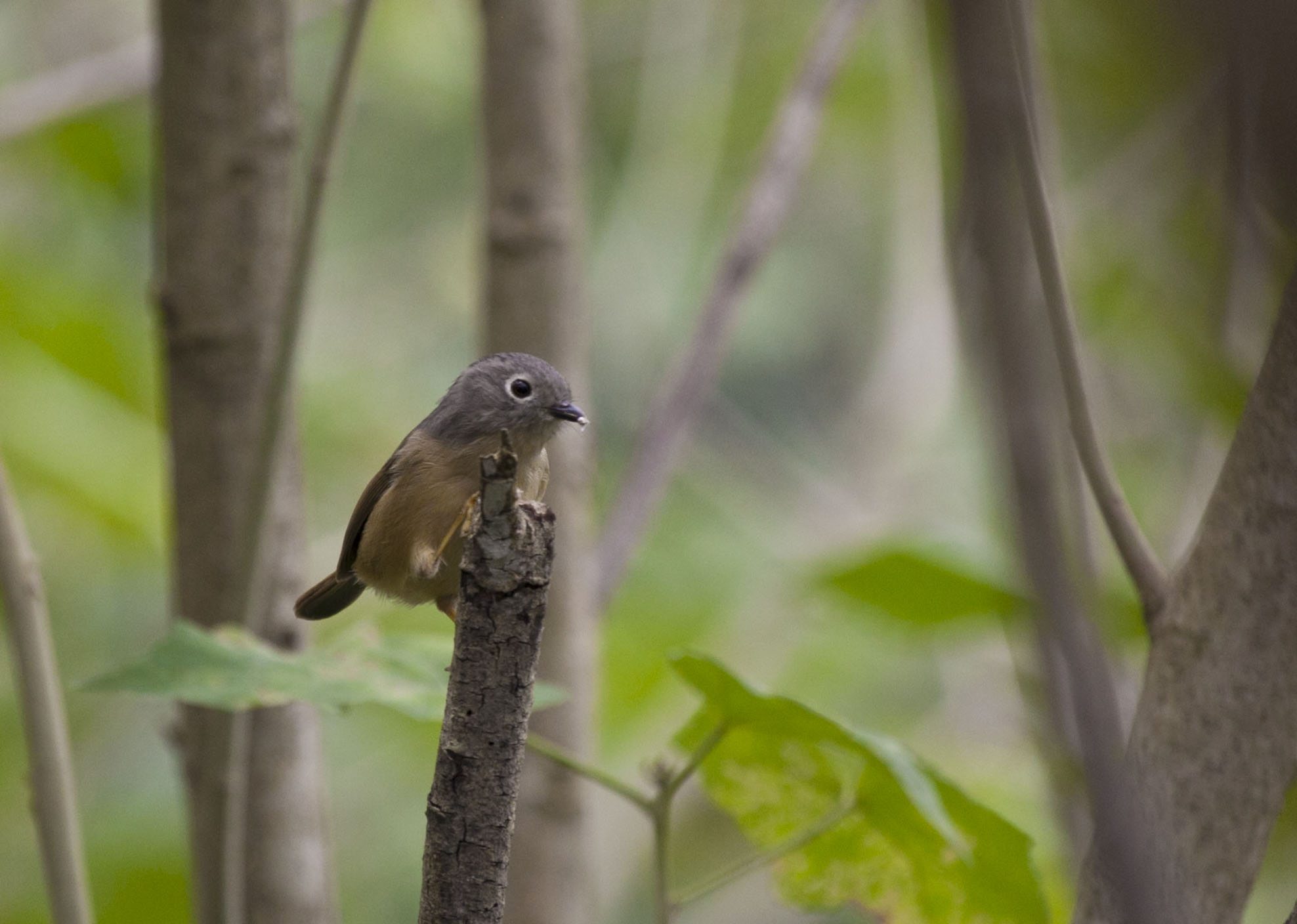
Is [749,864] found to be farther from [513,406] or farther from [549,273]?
[549,273]

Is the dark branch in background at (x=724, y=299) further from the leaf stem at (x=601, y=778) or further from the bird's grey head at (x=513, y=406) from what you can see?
the leaf stem at (x=601, y=778)

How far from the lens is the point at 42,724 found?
2.22 m

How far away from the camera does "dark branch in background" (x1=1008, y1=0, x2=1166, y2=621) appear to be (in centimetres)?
149

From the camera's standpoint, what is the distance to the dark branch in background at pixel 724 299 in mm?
3693

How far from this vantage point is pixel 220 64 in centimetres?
282

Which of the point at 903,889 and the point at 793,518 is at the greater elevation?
the point at 903,889

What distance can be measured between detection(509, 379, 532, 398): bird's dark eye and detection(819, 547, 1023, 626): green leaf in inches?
47.6

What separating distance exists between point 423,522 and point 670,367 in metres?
3.58

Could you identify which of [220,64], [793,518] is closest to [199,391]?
[220,64]

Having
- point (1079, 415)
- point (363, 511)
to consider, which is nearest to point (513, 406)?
point (363, 511)

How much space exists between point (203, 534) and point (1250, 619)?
7.34 feet

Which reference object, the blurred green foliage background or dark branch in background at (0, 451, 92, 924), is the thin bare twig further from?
the blurred green foliage background

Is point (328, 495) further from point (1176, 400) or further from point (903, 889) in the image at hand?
point (903, 889)

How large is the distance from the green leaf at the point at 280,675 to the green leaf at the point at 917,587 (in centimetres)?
133
